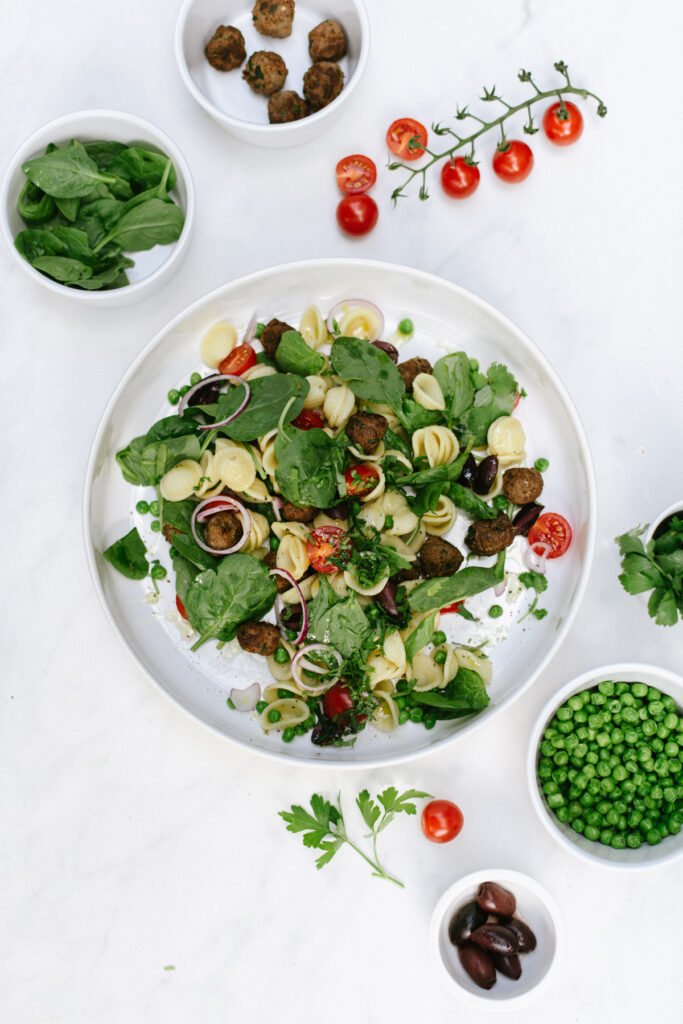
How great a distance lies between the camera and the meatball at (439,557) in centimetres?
271

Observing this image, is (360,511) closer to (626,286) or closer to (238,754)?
(238,754)

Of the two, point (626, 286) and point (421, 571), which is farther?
point (626, 286)

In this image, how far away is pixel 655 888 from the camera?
9.68 feet

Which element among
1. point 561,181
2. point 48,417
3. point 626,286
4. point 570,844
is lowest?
point 570,844

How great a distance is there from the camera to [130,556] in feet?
9.37

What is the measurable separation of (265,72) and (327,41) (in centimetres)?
22

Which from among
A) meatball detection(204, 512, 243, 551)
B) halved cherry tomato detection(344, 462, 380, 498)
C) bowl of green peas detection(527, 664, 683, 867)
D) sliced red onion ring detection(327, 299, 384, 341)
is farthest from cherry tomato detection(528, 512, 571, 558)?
meatball detection(204, 512, 243, 551)

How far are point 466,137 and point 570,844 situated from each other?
2.22 meters

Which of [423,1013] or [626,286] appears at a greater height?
[626,286]

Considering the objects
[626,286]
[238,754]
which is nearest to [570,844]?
[238,754]

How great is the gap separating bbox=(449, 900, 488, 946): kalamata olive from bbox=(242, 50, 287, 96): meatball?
103 inches

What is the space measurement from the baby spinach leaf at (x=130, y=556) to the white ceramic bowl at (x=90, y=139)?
28.9 inches

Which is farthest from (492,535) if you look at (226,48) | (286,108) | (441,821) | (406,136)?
(226,48)

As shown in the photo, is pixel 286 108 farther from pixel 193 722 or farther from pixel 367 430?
pixel 193 722
